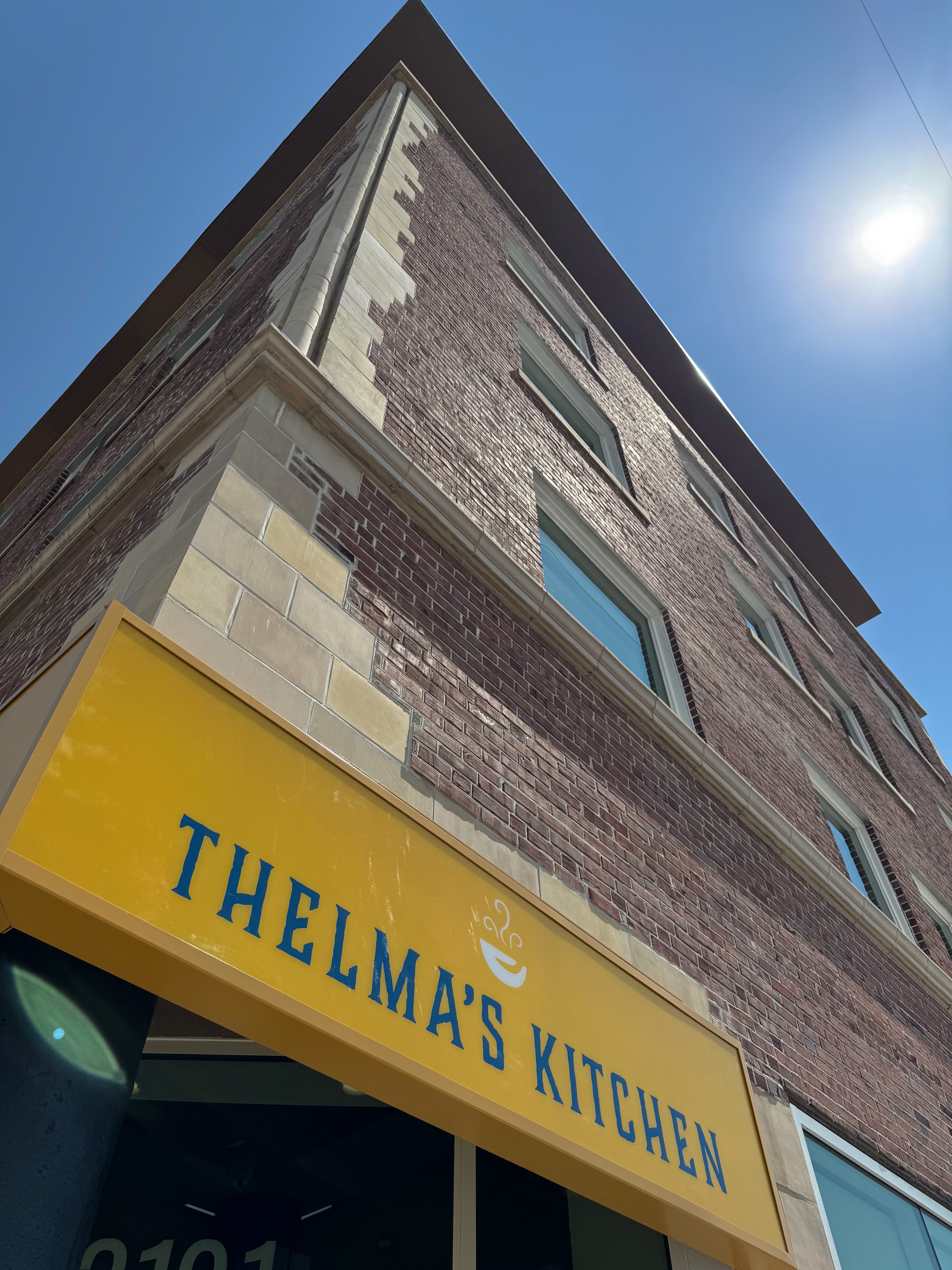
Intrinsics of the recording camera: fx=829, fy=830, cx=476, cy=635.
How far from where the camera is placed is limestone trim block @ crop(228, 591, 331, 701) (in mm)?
3451

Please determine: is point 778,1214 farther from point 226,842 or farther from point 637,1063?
point 226,842

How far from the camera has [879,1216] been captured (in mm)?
5352

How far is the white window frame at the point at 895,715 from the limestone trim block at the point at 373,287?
13036 mm

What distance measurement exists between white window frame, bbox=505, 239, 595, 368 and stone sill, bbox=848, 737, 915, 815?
6731mm

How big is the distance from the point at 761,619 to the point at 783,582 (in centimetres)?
315

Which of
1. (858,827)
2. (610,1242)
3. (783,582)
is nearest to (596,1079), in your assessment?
(610,1242)

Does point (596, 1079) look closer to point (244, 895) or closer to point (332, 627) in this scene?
point (244, 895)

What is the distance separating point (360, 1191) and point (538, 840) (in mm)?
2133

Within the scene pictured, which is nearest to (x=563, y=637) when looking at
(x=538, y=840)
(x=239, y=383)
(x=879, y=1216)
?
(x=538, y=840)

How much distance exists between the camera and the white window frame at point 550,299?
37.8 ft

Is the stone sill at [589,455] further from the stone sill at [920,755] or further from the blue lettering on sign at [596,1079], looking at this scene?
the stone sill at [920,755]

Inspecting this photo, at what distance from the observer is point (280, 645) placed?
3.57 metres

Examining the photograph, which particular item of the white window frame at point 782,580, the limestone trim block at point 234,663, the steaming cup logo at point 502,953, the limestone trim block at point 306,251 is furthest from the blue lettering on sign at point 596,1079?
the white window frame at point 782,580

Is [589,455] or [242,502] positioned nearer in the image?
[242,502]
